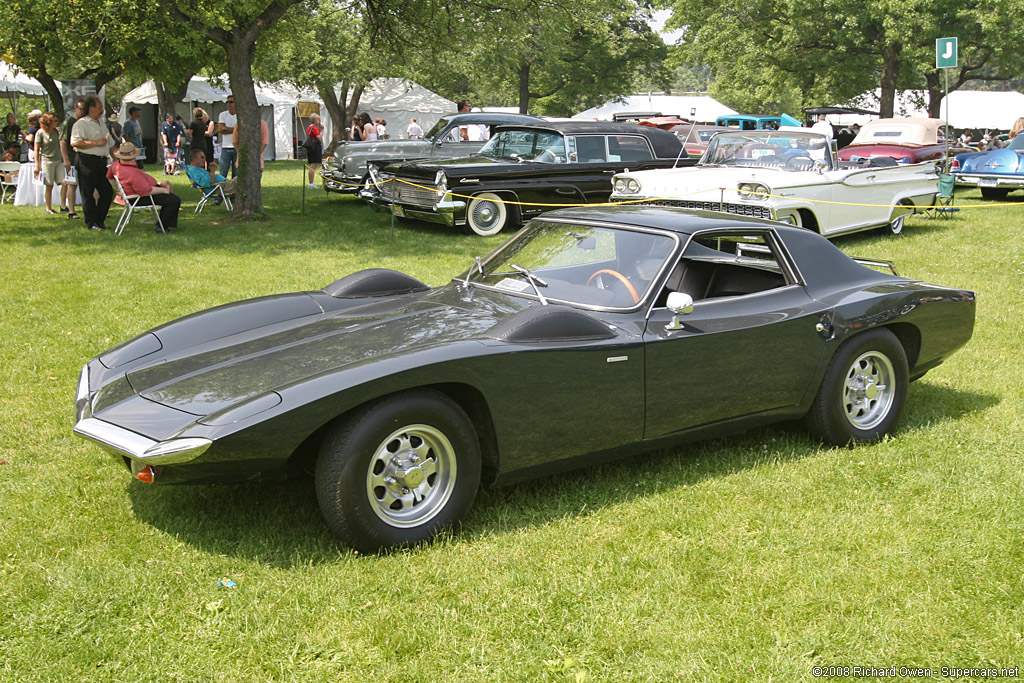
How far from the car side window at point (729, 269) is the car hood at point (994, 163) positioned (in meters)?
14.8

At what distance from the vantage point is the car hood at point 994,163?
17359 millimetres

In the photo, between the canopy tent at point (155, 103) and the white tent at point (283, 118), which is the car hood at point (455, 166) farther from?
the white tent at point (283, 118)

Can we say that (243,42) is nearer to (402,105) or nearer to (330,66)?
(330,66)

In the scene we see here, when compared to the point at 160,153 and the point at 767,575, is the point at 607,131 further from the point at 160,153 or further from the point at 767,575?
the point at 160,153

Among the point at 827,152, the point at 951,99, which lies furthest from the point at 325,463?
the point at 951,99

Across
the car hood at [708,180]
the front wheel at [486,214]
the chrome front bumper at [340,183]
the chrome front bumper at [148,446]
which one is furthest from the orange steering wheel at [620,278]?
the chrome front bumper at [340,183]

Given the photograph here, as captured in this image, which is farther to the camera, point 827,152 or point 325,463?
point 827,152

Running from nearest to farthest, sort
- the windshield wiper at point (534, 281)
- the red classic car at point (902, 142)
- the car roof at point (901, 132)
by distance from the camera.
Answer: the windshield wiper at point (534, 281) < the red classic car at point (902, 142) < the car roof at point (901, 132)

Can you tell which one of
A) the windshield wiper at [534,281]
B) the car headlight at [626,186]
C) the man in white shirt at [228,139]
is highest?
the man in white shirt at [228,139]

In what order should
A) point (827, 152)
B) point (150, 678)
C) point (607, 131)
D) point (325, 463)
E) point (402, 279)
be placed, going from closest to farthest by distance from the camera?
1. point (150, 678)
2. point (325, 463)
3. point (402, 279)
4. point (827, 152)
5. point (607, 131)

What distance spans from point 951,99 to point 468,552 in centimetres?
4685

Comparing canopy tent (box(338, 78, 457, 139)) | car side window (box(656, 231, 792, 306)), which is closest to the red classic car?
car side window (box(656, 231, 792, 306))

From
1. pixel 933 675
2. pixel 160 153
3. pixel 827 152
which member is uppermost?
pixel 160 153

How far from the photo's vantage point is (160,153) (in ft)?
95.2
